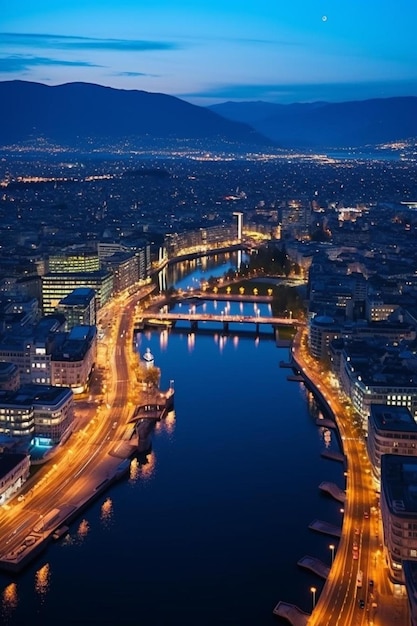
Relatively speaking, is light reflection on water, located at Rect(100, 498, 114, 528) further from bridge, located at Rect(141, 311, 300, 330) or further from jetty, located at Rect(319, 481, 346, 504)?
bridge, located at Rect(141, 311, 300, 330)

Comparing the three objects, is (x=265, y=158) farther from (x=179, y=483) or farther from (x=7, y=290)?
(x=179, y=483)

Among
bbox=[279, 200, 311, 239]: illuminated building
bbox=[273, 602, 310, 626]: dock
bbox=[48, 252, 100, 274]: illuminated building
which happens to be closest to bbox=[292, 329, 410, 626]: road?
bbox=[273, 602, 310, 626]: dock

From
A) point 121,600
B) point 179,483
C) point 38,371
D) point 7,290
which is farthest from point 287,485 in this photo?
point 7,290

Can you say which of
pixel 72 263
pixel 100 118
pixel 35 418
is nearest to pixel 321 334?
pixel 35 418

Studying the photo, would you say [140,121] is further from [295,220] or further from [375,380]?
[375,380]

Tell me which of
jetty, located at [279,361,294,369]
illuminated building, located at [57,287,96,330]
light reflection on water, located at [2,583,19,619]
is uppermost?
illuminated building, located at [57,287,96,330]
